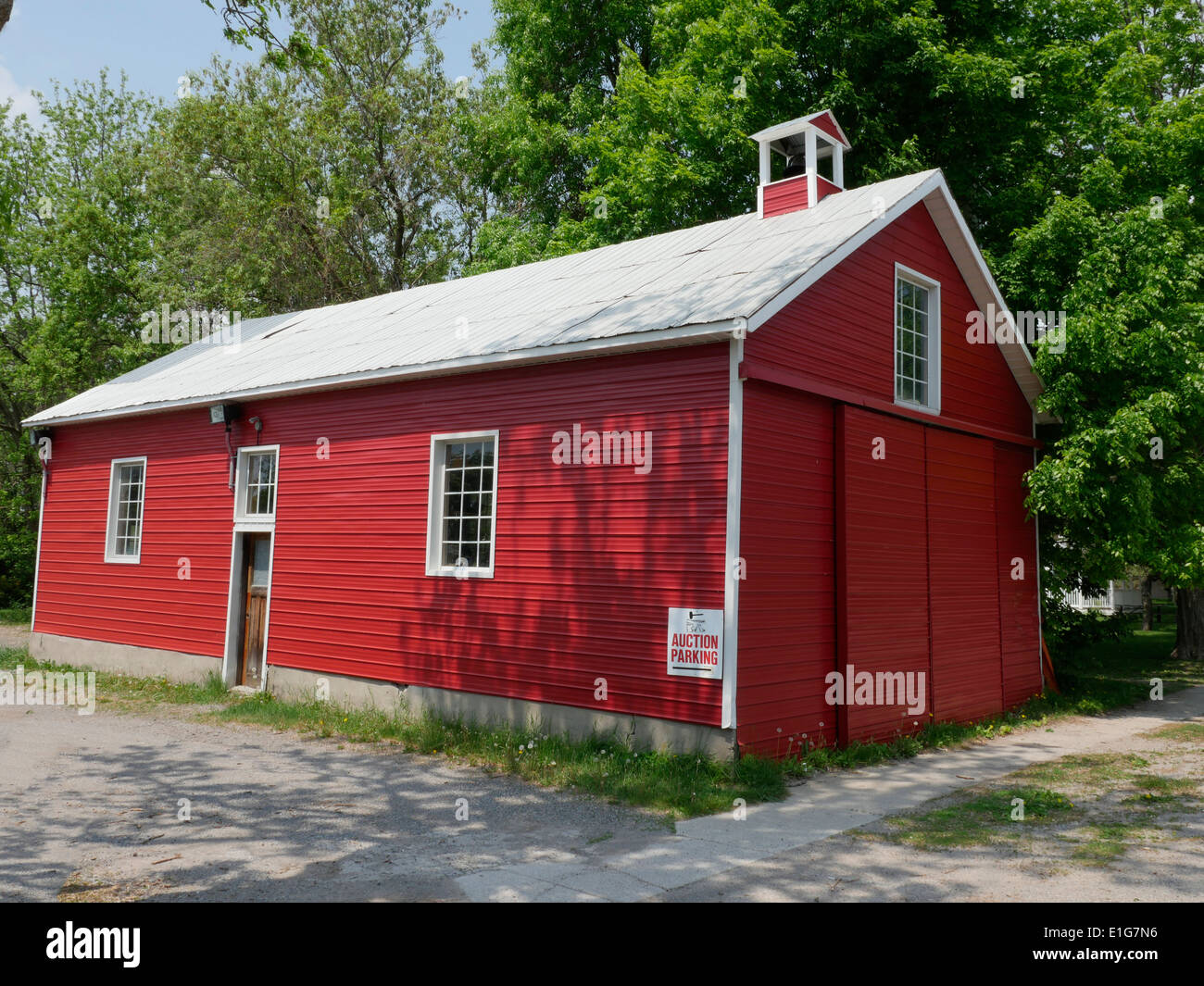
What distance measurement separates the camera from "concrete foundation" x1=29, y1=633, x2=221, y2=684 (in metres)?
14.9

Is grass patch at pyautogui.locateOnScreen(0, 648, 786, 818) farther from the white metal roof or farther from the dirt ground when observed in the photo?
the white metal roof

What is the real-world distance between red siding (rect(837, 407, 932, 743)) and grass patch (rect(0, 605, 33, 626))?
22270 millimetres

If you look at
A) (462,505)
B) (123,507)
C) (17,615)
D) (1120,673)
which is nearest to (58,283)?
(17,615)

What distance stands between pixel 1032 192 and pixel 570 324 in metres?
12.7

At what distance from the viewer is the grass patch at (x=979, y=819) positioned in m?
7.27

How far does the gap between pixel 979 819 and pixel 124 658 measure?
545 inches

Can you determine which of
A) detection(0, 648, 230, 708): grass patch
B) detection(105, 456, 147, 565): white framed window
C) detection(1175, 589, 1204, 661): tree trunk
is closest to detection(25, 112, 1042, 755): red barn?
detection(105, 456, 147, 565): white framed window

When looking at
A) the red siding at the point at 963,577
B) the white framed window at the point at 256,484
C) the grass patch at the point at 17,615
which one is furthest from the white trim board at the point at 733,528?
the grass patch at the point at 17,615

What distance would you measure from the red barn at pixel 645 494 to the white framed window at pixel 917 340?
0.05 meters

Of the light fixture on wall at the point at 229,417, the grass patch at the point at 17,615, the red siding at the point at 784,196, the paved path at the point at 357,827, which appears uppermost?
the red siding at the point at 784,196

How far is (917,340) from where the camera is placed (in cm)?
1277

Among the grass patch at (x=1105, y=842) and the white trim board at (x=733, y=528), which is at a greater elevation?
the white trim board at (x=733, y=528)

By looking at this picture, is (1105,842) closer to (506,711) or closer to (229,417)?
(506,711)

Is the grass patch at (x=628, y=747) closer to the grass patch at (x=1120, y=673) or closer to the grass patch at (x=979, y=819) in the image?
the grass patch at (x=1120, y=673)
